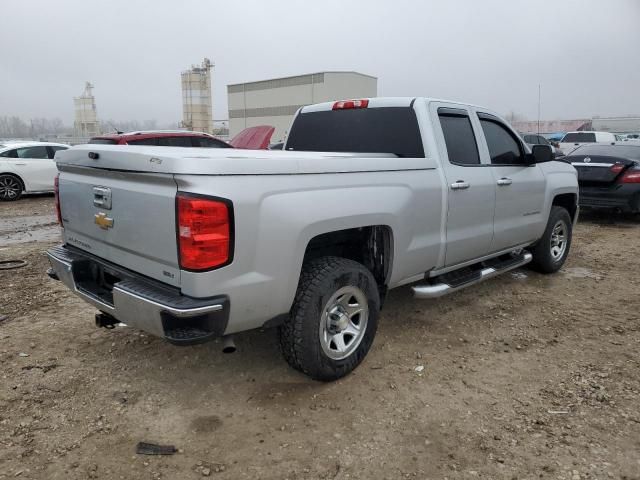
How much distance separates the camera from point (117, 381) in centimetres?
340

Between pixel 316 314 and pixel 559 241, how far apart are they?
416cm

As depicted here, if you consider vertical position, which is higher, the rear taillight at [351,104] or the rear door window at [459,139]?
the rear taillight at [351,104]

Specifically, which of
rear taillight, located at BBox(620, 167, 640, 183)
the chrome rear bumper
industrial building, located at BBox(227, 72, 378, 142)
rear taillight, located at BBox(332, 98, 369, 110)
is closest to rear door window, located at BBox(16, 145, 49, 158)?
rear taillight, located at BBox(332, 98, 369, 110)

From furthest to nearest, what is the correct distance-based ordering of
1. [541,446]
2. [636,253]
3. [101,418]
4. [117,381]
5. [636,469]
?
1. [636,253]
2. [117,381]
3. [101,418]
4. [541,446]
5. [636,469]

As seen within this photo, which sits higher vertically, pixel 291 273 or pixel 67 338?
pixel 291 273

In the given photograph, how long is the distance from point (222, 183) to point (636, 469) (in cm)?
257

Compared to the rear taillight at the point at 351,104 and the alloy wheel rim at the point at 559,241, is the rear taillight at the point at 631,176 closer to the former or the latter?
the alloy wheel rim at the point at 559,241

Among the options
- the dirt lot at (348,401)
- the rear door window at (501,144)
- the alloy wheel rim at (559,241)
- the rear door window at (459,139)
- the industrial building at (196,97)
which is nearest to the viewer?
the dirt lot at (348,401)

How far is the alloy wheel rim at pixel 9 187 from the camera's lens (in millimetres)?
12383

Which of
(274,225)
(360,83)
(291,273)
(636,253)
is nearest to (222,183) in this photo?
(274,225)

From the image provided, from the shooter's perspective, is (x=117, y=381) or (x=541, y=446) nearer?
(x=541, y=446)

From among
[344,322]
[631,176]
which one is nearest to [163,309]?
[344,322]

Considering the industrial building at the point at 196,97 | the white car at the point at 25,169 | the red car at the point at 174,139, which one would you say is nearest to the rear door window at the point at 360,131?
the red car at the point at 174,139

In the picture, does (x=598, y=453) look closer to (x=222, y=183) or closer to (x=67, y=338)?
(x=222, y=183)
